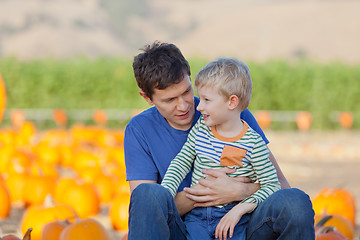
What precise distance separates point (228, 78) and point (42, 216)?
2159 mm

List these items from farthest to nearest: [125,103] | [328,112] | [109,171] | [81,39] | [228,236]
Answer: [81,39] < [125,103] < [328,112] < [109,171] < [228,236]

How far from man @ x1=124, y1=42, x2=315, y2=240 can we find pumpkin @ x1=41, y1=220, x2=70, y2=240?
981 mm

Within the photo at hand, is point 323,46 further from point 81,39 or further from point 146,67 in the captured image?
point 146,67

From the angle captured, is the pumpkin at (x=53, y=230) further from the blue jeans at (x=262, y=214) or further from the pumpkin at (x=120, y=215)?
the blue jeans at (x=262, y=214)

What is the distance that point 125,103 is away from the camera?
17547mm

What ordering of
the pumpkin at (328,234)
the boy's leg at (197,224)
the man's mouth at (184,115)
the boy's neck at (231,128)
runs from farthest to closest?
the pumpkin at (328,234) < the man's mouth at (184,115) < the boy's neck at (231,128) < the boy's leg at (197,224)

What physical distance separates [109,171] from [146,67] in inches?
169

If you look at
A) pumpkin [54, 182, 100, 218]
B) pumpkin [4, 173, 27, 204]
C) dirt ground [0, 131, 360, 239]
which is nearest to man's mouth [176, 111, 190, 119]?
dirt ground [0, 131, 360, 239]

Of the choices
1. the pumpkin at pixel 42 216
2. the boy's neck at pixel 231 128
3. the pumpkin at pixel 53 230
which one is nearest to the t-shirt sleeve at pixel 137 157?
the boy's neck at pixel 231 128

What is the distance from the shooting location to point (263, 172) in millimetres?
2527

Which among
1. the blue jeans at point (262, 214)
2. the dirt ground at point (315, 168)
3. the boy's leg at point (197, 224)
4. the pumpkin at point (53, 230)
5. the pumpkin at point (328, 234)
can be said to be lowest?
the dirt ground at point (315, 168)

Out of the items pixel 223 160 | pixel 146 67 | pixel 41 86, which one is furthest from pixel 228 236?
pixel 41 86

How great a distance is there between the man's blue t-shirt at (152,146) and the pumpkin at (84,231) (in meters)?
0.81

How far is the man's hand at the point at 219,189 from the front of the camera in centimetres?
251
